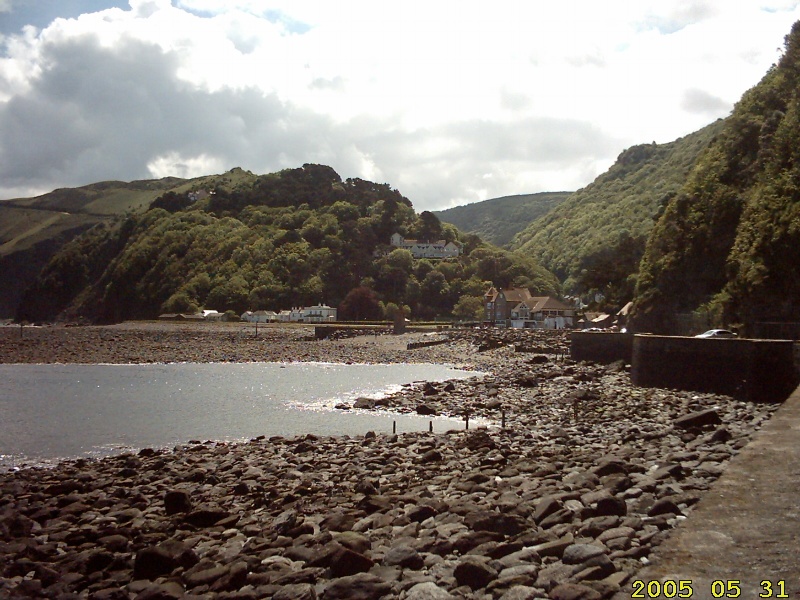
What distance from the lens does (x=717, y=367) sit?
2331 cm

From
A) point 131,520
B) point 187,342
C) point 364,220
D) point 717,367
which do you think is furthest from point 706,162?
point 364,220

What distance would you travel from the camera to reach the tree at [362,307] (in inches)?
4715

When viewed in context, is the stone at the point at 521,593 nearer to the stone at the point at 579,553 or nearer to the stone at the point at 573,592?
the stone at the point at 573,592

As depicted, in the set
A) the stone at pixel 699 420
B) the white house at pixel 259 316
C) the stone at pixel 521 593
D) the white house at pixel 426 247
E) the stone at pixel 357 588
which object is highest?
the white house at pixel 426 247

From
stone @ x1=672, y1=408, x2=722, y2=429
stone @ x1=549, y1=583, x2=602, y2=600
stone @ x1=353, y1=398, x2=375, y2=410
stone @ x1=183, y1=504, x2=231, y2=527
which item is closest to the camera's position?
stone @ x1=549, y1=583, x2=602, y2=600

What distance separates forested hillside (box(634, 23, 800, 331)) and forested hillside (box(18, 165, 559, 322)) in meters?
71.1

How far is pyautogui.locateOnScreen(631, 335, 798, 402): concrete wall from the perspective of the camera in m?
20.7

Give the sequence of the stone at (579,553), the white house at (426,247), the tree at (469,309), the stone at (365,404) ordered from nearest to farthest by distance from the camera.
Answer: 1. the stone at (579,553)
2. the stone at (365,404)
3. the tree at (469,309)
4. the white house at (426,247)

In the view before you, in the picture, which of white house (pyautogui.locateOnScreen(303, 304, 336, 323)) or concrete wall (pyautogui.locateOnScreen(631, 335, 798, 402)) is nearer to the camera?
concrete wall (pyautogui.locateOnScreen(631, 335, 798, 402))

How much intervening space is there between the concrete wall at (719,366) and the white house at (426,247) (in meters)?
121

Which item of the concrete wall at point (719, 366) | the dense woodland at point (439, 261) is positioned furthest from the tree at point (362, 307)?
the concrete wall at point (719, 366)

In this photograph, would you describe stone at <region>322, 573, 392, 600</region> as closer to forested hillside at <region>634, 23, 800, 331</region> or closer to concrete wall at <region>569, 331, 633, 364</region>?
forested hillside at <region>634, 23, 800, 331</region>

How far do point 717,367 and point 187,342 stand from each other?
2768 inches

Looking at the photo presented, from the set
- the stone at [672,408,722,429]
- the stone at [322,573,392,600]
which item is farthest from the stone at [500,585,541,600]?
the stone at [672,408,722,429]
